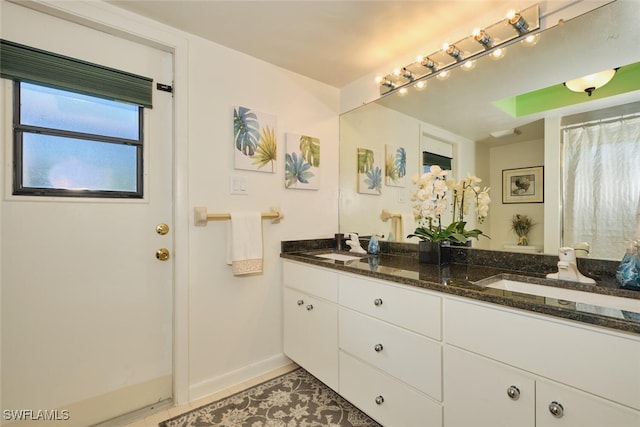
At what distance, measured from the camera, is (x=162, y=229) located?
167 cm

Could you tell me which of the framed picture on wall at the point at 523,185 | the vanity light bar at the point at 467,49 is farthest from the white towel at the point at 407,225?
the vanity light bar at the point at 467,49

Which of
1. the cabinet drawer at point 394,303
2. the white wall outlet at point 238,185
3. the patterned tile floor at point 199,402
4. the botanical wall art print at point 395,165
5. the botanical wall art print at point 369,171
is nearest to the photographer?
the cabinet drawer at point 394,303

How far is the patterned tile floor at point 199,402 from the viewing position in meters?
1.54

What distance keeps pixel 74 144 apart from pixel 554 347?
7.20 ft

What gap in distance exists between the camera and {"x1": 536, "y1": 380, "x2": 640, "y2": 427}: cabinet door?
0.76 m

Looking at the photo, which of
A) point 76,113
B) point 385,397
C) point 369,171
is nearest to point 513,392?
point 385,397

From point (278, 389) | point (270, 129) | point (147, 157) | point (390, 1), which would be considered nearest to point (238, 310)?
point (278, 389)

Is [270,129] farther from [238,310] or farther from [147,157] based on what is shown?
[238,310]

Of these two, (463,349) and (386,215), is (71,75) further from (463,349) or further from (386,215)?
(463,349)

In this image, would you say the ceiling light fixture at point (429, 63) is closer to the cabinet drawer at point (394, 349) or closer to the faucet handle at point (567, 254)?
the faucet handle at point (567, 254)

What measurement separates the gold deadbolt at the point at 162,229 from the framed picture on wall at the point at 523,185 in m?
1.93

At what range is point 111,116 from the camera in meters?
1.55

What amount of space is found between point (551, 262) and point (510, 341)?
2.14 feet

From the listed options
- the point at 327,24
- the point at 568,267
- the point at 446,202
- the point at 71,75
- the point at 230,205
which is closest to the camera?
the point at 568,267
